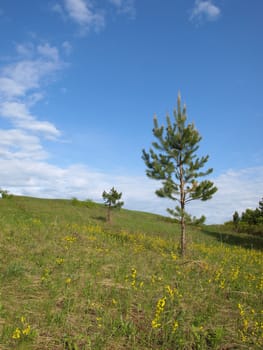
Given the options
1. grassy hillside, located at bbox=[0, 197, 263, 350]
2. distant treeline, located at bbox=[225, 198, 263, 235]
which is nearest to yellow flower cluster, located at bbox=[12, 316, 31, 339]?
grassy hillside, located at bbox=[0, 197, 263, 350]

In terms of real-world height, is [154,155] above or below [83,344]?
above

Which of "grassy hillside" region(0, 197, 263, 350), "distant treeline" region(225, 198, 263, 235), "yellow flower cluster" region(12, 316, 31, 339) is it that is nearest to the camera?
"yellow flower cluster" region(12, 316, 31, 339)

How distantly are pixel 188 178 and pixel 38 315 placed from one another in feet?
36.5

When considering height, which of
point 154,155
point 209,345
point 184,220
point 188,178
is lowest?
point 209,345

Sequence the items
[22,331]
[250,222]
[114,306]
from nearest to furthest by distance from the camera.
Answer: [22,331] < [114,306] < [250,222]

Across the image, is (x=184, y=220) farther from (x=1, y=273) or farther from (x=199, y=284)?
(x=1, y=273)

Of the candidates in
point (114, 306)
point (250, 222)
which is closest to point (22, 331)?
point (114, 306)

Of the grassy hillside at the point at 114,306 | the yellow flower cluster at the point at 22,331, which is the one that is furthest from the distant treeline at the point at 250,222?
the yellow flower cluster at the point at 22,331

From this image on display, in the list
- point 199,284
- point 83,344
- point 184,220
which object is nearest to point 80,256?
point 199,284

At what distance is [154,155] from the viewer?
593 inches

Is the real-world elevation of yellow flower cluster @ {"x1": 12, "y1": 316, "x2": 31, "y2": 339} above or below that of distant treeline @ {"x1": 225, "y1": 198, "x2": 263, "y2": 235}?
below

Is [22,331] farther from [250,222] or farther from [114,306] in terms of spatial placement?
[250,222]

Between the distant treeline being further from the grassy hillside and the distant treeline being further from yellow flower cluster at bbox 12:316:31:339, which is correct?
yellow flower cluster at bbox 12:316:31:339

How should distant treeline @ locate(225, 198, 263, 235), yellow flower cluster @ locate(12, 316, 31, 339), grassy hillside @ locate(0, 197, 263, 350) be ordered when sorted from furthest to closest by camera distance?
distant treeline @ locate(225, 198, 263, 235), grassy hillside @ locate(0, 197, 263, 350), yellow flower cluster @ locate(12, 316, 31, 339)
